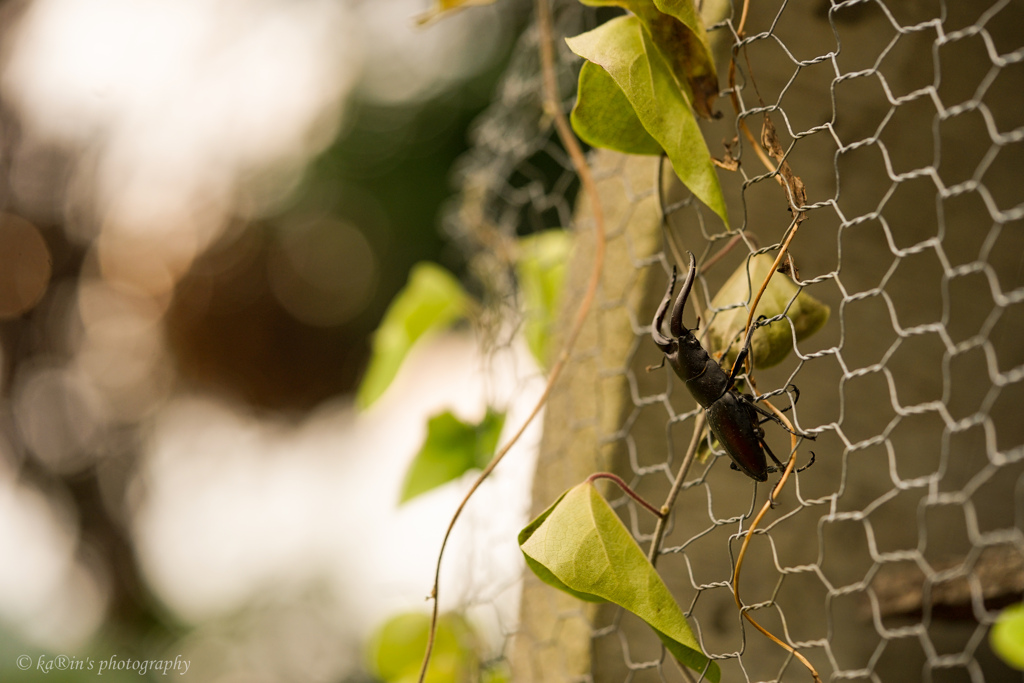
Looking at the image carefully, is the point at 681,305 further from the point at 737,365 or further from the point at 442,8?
the point at 442,8

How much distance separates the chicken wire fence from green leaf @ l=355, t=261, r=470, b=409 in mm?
156

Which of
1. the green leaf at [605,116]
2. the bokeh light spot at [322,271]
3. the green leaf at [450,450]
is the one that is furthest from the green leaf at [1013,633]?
the bokeh light spot at [322,271]

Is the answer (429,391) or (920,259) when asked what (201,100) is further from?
(920,259)

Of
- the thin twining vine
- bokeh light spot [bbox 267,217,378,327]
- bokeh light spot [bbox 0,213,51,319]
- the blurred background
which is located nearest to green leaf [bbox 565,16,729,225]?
the thin twining vine

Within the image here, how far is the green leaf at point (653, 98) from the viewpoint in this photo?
0.65 feet

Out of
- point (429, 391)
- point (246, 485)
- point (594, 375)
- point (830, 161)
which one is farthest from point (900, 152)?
point (246, 485)

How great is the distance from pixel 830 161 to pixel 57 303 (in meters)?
1.48

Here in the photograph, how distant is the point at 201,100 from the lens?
130 centimetres

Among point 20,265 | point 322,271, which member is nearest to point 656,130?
point 322,271

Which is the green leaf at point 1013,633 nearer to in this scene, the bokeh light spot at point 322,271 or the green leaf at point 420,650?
the green leaf at point 420,650

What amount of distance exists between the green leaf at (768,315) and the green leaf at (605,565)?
6 cm

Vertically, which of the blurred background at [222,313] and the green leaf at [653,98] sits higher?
the green leaf at [653,98]

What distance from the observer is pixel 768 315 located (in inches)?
8.2

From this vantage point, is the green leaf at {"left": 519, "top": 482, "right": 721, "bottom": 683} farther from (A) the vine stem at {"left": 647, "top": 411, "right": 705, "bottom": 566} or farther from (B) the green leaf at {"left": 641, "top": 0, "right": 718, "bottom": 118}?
(B) the green leaf at {"left": 641, "top": 0, "right": 718, "bottom": 118}
